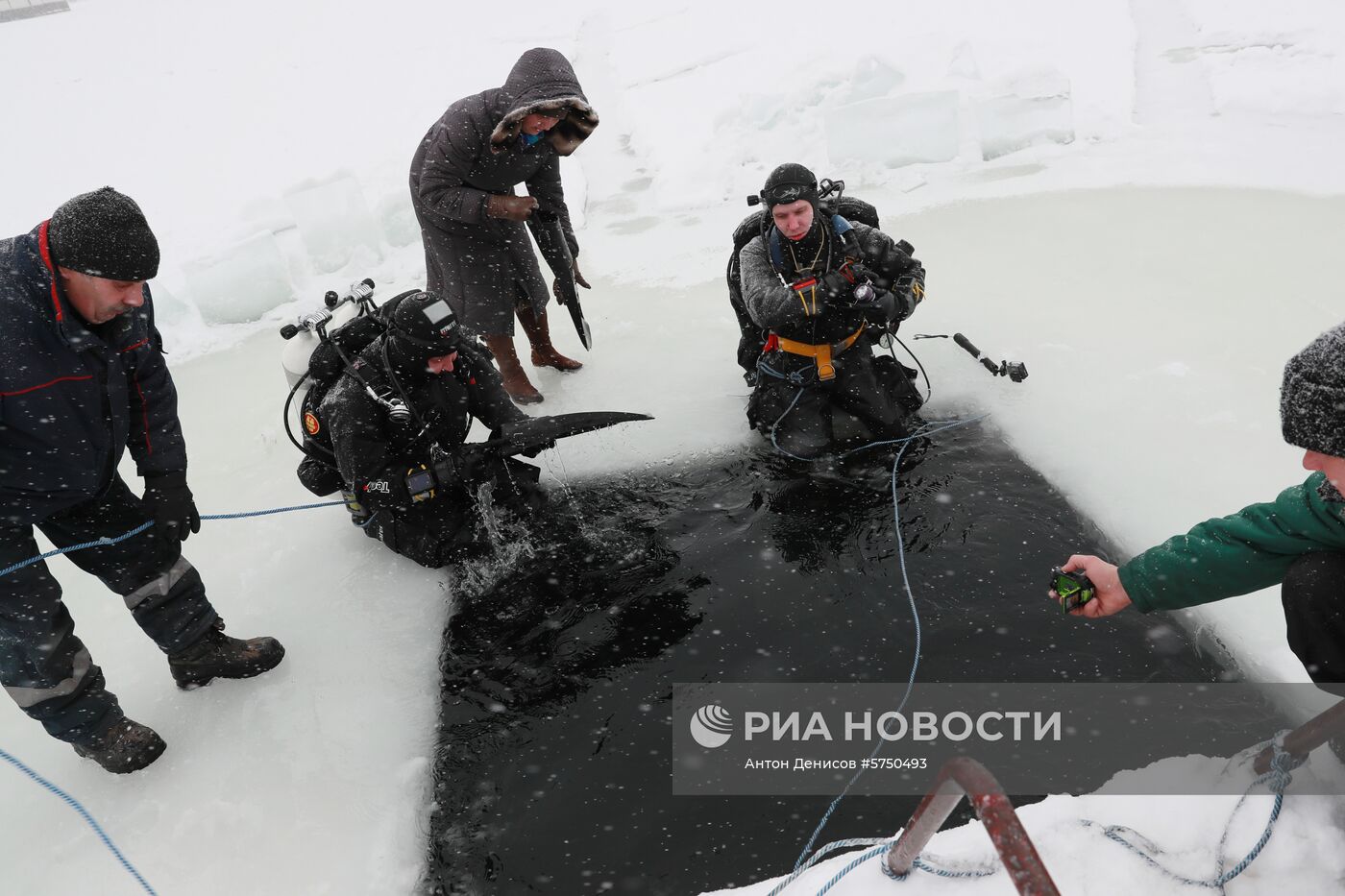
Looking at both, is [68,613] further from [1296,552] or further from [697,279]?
[697,279]

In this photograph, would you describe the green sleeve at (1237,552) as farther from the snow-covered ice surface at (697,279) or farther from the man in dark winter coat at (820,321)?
the man in dark winter coat at (820,321)

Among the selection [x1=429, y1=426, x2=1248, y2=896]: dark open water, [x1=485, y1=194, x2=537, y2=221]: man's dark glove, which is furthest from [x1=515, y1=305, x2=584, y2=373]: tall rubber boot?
[x1=429, y1=426, x2=1248, y2=896]: dark open water

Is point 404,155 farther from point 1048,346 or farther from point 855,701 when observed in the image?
point 855,701

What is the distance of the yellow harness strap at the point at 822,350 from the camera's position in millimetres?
3717

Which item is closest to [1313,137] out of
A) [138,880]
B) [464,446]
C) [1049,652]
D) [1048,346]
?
[1048,346]

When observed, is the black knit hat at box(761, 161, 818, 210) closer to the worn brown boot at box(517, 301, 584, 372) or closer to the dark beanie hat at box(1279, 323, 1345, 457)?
the worn brown boot at box(517, 301, 584, 372)

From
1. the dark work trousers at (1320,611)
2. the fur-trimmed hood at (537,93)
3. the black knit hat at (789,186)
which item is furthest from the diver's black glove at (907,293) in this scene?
the dark work trousers at (1320,611)

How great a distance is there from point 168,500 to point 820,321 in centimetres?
272

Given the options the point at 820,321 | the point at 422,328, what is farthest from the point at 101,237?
the point at 820,321

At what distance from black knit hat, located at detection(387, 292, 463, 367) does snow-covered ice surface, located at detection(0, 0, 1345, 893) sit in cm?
102

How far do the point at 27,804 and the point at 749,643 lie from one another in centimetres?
253

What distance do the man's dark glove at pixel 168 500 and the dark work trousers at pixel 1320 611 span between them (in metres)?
3.14

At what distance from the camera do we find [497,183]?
380 centimetres

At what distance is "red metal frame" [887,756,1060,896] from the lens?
1.10 meters
